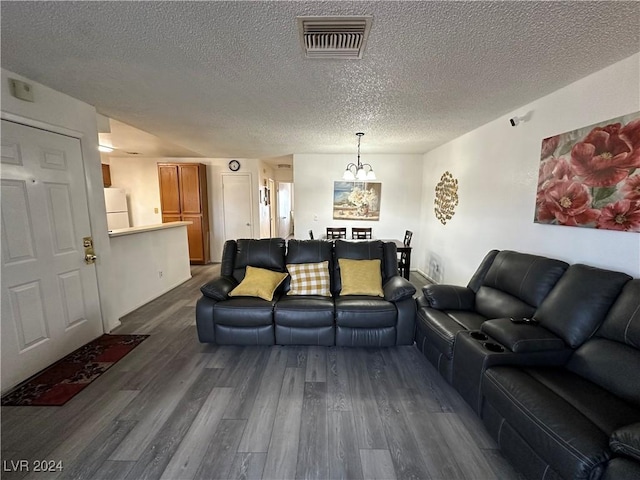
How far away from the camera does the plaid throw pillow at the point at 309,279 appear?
2.86m

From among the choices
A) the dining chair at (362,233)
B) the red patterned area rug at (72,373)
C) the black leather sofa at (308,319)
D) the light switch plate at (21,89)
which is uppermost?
the light switch plate at (21,89)

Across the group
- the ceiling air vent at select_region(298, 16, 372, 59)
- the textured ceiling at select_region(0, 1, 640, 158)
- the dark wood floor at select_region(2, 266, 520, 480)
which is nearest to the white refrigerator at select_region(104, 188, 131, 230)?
the textured ceiling at select_region(0, 1, 640, 158)

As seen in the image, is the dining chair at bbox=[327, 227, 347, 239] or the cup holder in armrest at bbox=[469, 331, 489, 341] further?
the dining chair at bbox=[327, 227, 347, 239]

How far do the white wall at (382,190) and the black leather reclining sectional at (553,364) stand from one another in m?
3.32

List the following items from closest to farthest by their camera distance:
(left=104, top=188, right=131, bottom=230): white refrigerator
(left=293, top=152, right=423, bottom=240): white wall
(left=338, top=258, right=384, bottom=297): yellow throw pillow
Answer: (left=338, top=258, right=384, bottom=297): yellow throw pillow, (left=293, top=152, right=423, bottom=240): white wall, (left=104, top=188, right=131, bottom=230): white refrigerator

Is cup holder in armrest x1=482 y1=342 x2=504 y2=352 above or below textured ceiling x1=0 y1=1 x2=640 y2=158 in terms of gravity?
below

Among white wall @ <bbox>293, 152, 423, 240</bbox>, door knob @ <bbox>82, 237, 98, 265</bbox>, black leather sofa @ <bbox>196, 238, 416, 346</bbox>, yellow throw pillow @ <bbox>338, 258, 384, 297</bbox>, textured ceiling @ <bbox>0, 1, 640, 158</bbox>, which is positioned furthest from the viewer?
white wall @ <bbox>293, 152, 423, 240</bbox>

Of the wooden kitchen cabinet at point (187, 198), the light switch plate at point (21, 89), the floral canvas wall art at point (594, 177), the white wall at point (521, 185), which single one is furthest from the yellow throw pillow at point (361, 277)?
the wooden kitchen cabinet at point (187, 198)

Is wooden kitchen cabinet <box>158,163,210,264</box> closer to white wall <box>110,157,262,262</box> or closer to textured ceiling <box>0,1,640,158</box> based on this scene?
white wall <box>110,157,262,262</box>

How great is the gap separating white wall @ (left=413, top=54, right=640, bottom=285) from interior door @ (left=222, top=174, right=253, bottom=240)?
13.6 ft

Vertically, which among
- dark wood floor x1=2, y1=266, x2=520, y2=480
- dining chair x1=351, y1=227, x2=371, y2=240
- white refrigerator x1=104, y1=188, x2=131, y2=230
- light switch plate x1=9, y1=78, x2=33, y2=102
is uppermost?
light switch plate x1=9, y1=78, x2=33, y2=102

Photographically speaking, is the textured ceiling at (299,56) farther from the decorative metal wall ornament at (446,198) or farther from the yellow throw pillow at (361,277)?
the yellow throw pillow at (361,277)

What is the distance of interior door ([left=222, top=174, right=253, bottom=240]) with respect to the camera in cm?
622

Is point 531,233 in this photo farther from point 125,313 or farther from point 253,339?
point 125,313
